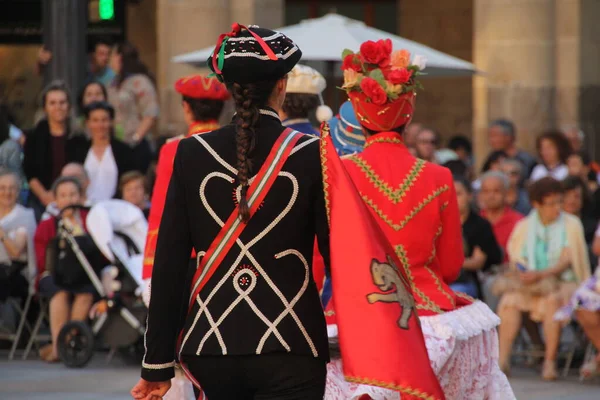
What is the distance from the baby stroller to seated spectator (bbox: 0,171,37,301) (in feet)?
1.79

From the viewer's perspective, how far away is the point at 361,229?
456 cm

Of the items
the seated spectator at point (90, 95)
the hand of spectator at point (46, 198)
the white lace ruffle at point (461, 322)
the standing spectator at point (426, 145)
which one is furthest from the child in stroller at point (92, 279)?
the white lace ruffle at point (461, 322)

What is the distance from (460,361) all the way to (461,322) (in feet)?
0.67

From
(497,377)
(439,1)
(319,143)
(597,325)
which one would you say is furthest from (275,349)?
(439,1)

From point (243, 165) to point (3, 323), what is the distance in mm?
7783

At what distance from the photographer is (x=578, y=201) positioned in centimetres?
1171

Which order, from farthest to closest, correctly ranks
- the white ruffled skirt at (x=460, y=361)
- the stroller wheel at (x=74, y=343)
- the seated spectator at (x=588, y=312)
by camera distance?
the stroller wheel at (x=74, y=343), the seated spectator at (x=588, y=312), the white ruffled skirt at (x=460, y=361)

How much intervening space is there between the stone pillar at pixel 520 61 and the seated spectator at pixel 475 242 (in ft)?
17.7

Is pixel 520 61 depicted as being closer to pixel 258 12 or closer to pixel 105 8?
pixel 258 12

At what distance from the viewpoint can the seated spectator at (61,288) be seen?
37.5 ft

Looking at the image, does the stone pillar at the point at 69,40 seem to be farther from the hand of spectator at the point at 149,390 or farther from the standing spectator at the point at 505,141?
the hand of spectator at the point at 149,390

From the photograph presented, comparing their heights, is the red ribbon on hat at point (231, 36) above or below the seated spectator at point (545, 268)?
above

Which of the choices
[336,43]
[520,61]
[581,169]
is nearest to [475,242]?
[336,43]

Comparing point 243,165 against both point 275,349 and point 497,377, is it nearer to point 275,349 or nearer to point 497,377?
point 275,349
